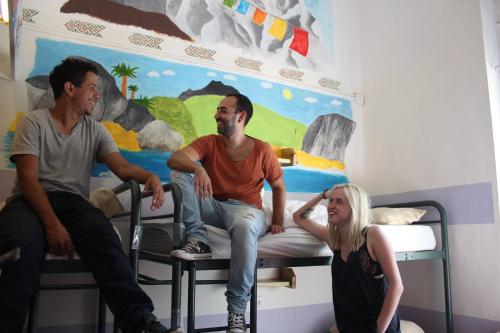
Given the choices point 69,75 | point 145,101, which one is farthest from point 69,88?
point 145,101

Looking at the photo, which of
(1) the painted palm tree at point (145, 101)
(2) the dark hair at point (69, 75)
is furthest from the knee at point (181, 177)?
(1) the painted palm tree at point (145, 101)

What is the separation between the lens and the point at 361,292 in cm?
221

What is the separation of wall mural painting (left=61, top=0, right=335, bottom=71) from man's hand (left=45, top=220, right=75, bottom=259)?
71.4 inches

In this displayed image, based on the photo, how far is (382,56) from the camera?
4113mm

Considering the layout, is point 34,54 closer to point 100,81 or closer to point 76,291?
point 100,81

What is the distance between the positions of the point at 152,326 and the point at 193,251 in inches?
22.3

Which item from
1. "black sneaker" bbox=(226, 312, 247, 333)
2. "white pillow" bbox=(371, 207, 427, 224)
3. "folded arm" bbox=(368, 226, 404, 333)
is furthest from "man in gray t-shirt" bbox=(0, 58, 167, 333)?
"white pillow" bbox=(371, 207, 427, 224)

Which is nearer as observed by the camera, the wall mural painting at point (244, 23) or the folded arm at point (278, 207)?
the folded arm at point (278, 207)

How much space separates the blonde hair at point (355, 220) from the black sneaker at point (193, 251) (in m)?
0.78

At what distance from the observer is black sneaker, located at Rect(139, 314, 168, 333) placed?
1.45m

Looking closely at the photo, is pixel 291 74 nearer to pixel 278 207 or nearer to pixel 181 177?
pixel 278 207

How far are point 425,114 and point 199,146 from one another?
84.6 inches

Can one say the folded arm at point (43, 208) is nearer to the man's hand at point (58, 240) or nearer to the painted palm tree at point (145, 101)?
the man's hand at point (58, 240)

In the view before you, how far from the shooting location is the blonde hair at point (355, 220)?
228 cm
